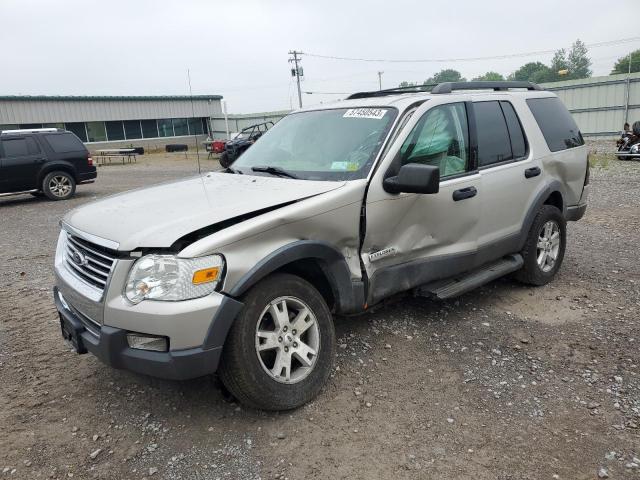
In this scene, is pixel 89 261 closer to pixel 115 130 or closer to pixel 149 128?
pixel 115 130

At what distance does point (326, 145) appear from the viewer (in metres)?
3.90

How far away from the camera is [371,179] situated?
11.4 feet

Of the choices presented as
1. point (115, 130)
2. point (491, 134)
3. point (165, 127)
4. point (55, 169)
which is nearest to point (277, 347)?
point (491, 134)

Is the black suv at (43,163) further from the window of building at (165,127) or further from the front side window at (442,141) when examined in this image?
the window of building at (165,127)

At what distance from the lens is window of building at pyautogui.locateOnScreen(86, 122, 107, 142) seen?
1529 inches

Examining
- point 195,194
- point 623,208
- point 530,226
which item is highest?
point 195,194

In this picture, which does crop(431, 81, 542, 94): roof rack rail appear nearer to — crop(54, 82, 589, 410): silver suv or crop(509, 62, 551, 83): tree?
crop(54, 82, 589, 410): silver suv

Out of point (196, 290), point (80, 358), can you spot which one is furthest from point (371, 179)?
point (80, 358)

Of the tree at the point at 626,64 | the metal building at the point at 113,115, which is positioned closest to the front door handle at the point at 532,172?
the metal building at the point at 113,115

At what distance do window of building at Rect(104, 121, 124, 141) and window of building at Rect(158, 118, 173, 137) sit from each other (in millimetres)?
3057

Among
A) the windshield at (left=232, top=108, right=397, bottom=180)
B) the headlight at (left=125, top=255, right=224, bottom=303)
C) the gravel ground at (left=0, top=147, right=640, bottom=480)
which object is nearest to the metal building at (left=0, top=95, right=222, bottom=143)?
the windshield at (left=232, top=108, right=397, bottom=180)

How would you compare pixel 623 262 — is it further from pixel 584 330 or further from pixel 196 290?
pixel 196 290

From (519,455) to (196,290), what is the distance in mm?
1909

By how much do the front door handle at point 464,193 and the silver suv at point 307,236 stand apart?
0.06 ft
